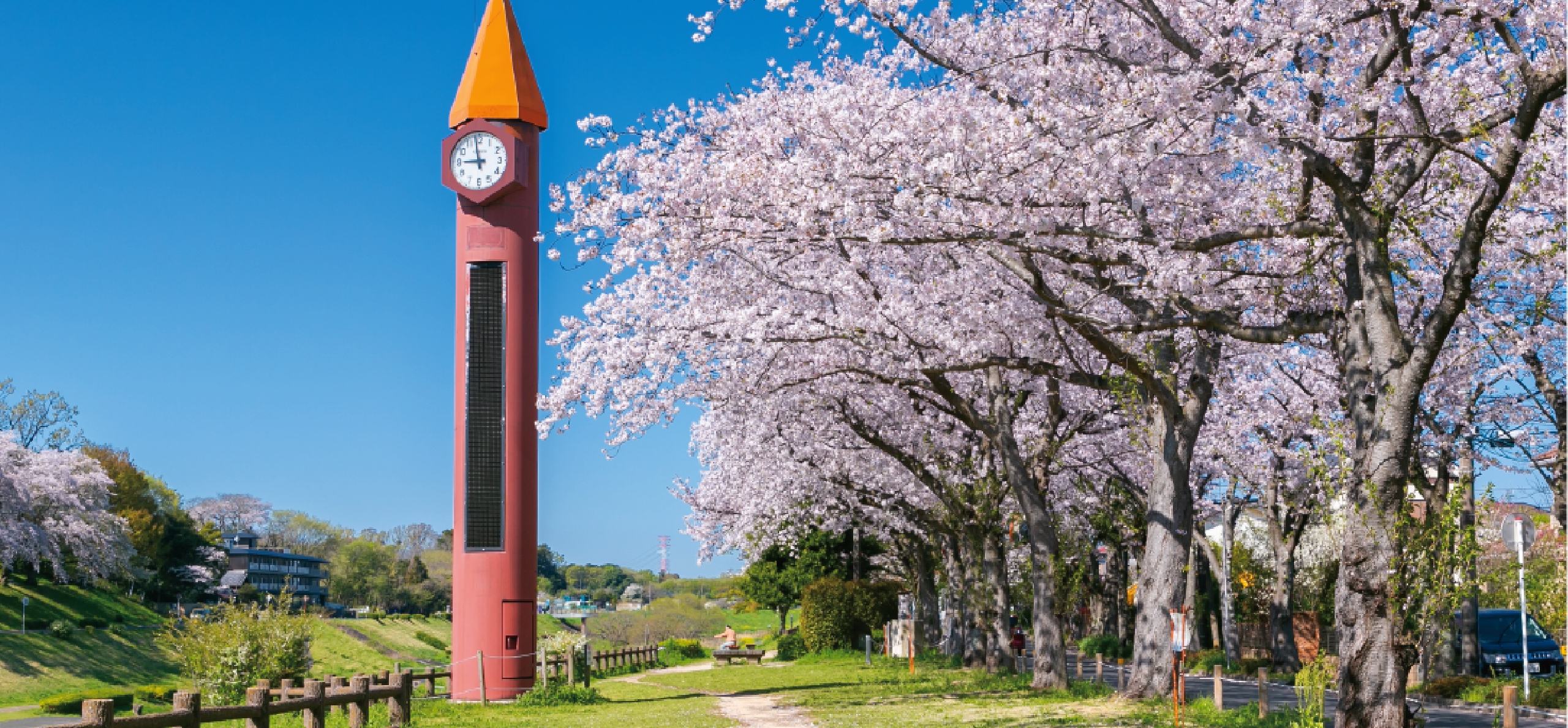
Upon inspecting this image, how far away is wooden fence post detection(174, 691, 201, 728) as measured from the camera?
12648 mm

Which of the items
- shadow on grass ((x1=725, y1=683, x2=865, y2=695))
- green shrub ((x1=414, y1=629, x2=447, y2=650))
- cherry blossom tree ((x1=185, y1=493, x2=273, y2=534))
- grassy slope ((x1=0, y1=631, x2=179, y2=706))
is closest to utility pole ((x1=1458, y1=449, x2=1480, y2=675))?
shadow on grass ((x1=725, y1=683, x2=865, y2=695))

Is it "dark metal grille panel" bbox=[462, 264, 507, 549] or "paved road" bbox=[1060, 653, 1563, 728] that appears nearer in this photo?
"paved road" bbox=[1060, 653, 1563, 728]

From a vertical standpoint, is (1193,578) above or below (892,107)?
below

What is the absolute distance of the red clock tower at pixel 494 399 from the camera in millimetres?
24828

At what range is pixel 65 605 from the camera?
204ft

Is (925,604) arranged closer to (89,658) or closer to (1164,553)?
(1164,553)

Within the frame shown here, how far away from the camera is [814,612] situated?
47594 mm

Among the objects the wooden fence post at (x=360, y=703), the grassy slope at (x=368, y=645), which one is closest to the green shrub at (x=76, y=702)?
the grassy slope at (x=368, y=645)

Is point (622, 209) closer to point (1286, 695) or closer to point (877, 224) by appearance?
point (877, 224)

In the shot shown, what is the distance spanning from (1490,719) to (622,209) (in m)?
14.3

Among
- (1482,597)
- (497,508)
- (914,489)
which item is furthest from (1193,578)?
(497,508)

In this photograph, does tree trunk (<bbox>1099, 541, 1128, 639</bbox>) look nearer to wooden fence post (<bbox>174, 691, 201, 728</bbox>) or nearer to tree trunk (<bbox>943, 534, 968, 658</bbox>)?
tree trunk (<bbox>943, 534, 968, 658</bbox>)

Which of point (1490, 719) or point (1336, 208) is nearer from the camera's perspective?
point (1336, 208)

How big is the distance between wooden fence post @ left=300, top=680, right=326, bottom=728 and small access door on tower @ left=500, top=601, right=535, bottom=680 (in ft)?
31.1
